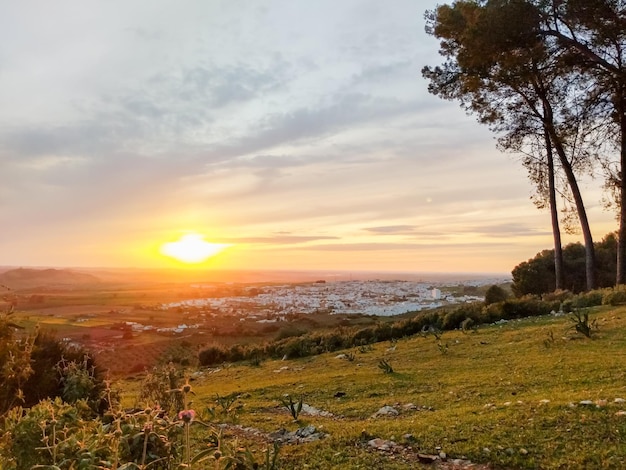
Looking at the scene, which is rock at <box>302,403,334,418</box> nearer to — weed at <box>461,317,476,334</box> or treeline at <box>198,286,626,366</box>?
weed at <box>461,317,476,334</box>

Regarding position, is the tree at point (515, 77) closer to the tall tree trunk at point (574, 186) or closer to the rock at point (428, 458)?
the tall tree trunk at point (574, 186)

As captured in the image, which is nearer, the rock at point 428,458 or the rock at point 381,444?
the rock at point 428,458

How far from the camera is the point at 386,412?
6.70 m

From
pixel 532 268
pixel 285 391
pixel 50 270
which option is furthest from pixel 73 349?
pixel 50 270

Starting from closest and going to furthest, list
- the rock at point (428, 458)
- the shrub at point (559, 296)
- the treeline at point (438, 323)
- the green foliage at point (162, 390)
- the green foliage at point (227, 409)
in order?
the rock at point (428, 458)
the green foliage at point (162, 390)
the green foliage at point (227, 409)
the treeline at point (438, 323)
the shrub at point (559, 296)

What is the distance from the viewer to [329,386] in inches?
384

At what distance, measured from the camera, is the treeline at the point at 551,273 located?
24722 millimetres

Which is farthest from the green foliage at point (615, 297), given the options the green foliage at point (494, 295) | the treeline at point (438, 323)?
the green foliage at point (494, 295)

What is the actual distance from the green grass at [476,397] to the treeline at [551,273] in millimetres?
12032

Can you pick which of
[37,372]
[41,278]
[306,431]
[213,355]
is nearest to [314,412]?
[306,431]

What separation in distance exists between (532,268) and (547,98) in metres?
9.36

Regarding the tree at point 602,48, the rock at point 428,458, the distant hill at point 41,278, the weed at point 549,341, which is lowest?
the distant hill at point 41,278

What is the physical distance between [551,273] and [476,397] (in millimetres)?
21048

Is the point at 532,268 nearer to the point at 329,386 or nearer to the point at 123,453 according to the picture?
the point at 329,386
